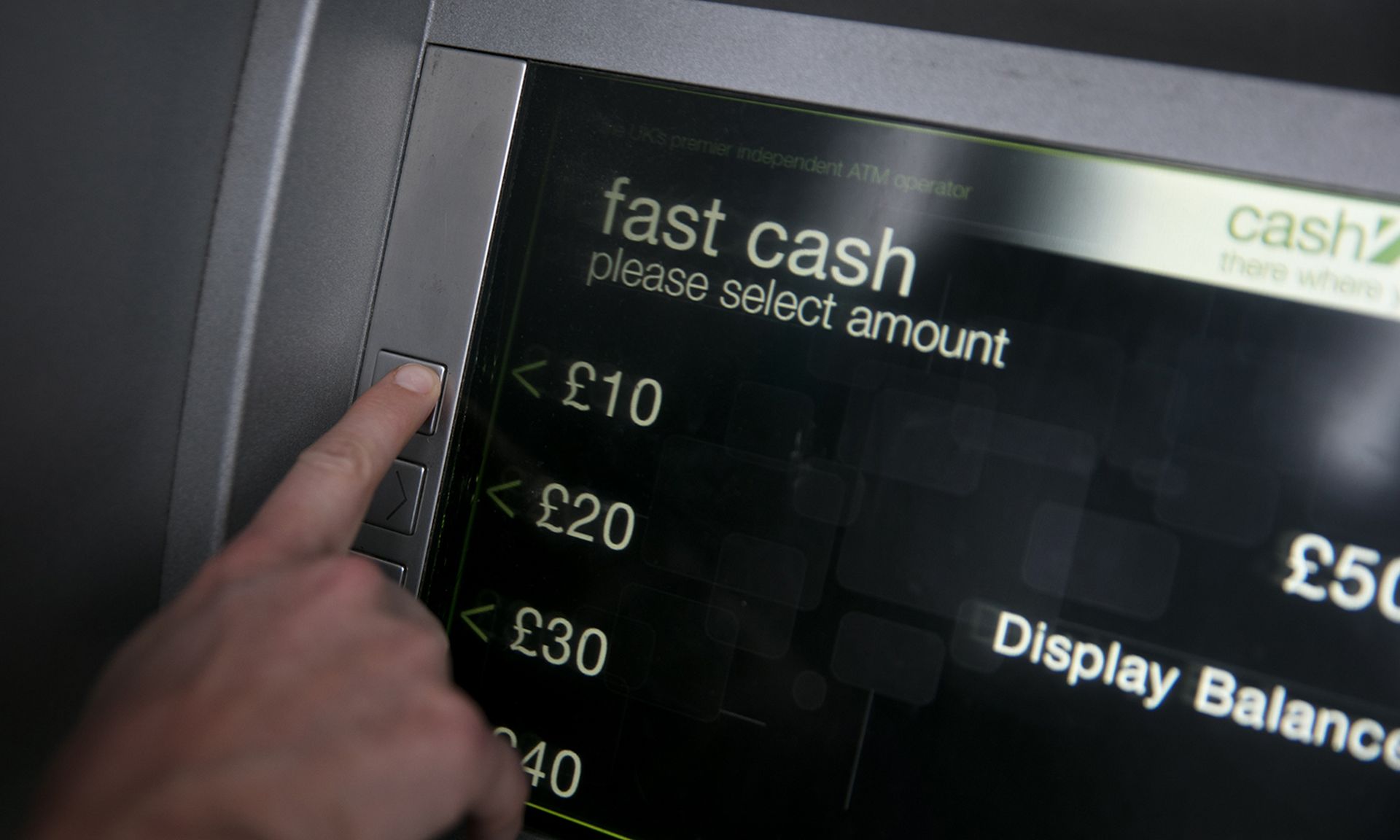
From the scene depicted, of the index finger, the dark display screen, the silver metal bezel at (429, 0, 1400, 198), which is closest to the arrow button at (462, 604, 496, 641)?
the dark display screen

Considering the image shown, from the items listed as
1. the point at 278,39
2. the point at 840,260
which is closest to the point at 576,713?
the point at 840,260

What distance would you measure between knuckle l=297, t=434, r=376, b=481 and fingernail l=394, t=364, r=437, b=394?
9 centimetres

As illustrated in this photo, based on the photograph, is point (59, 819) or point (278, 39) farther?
point (278, 39)

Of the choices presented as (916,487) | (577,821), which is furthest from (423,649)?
(916,487)

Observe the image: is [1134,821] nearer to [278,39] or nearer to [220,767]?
[220,767]

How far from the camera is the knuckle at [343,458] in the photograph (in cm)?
86

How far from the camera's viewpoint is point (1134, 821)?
0.84 m

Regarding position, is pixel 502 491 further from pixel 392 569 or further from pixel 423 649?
pixel 423 649

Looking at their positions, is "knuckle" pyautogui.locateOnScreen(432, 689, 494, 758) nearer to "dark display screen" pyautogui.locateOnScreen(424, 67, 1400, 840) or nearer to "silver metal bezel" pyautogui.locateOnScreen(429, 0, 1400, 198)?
"dark display screen" pyautogui.locateOnScreen(424, 67, 1400, 840)

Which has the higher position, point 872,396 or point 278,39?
point 278,39

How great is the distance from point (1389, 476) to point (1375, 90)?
0.30 metres

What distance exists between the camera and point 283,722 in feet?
2.22

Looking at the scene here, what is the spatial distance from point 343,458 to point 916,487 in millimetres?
491

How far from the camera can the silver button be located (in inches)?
38.9
